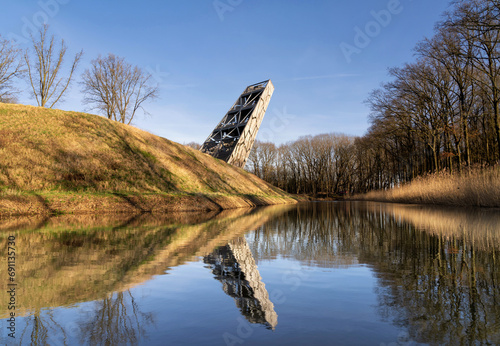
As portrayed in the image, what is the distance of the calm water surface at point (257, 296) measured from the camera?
5.43 ft

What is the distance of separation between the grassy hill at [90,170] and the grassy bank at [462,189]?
37.8ft

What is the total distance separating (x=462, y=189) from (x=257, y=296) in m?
15.4

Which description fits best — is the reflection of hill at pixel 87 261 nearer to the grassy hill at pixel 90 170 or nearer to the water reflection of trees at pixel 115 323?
the water reflection of trees at pixel 115 323

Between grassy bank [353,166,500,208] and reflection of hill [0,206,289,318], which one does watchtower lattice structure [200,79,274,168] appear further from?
reflection of hill [0,206,289,318]

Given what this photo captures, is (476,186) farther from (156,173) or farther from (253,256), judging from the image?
(156,173)

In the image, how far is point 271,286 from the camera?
2631mm

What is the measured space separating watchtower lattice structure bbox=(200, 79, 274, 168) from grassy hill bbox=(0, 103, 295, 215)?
11526 millimetres

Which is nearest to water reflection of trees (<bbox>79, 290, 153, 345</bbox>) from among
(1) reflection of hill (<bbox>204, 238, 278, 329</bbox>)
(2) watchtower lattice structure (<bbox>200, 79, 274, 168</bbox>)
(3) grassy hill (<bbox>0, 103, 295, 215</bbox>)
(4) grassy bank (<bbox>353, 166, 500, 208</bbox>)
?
(1) reflection of hill (<bbox>204, 238, 278, 329</bbox>)

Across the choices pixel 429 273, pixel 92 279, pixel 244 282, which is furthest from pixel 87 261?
pixel 429 273

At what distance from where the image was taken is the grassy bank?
40.5 feet

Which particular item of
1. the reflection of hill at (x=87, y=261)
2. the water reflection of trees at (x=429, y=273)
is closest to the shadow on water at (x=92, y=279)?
the reflection of hill at (x=87, y=261)

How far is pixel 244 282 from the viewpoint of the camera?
2770 mm

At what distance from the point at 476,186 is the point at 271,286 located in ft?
46.4

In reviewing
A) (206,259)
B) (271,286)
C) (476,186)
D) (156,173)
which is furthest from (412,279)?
(156,173)
